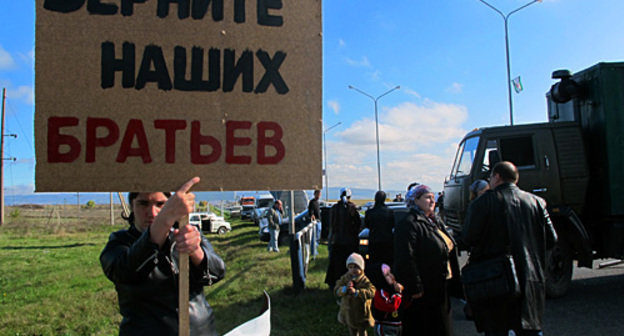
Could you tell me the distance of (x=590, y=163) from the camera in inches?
288

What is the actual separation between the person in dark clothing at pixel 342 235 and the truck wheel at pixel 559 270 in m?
3.17

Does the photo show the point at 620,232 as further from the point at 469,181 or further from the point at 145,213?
the point at 145,213

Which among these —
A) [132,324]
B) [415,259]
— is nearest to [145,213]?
[132,324]

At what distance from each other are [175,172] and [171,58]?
0.56 metres

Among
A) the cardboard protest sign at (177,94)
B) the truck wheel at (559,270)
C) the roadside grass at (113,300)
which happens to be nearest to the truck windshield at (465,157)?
the truck wheel at (559,270)

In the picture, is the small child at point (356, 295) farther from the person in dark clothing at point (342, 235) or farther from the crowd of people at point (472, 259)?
the person in dark clothing at point (342, 235)

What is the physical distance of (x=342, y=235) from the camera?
753 centimetres

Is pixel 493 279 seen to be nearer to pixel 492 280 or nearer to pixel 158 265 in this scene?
pixel 492 280

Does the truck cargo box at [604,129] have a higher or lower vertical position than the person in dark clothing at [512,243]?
higher

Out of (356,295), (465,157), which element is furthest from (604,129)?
(356,295)

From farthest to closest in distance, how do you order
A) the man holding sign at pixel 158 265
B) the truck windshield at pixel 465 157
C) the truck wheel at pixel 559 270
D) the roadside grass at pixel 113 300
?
the truck windshield at pixel 465 157 < the truck wheel at pixel 559 270 < the roadside grass at pixel 113 300 < the man holding sign at pixel 158 265

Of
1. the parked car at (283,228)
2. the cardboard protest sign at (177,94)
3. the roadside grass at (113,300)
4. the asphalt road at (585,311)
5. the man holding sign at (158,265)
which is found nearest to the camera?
the man holding sign at (158,265)

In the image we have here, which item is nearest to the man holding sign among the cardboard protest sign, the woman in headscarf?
the cardboard protest sign

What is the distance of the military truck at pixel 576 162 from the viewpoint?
269 inches
